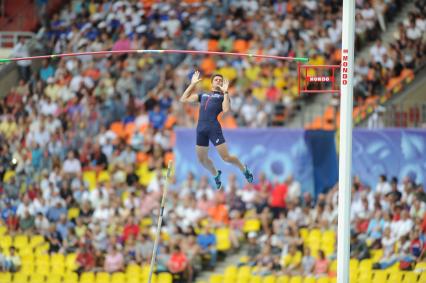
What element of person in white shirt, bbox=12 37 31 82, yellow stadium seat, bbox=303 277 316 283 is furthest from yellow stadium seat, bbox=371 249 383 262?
person in white shirt, bbox=12 37 31 82

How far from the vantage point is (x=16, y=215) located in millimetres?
30234

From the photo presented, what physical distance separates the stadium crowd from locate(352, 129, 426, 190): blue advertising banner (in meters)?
0.33

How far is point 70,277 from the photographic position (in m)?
29.0

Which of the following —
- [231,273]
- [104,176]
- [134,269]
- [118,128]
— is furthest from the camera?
[118,128]

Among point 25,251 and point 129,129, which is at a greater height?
point 129,129

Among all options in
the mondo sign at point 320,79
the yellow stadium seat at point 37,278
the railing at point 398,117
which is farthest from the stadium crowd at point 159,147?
the mondo sign at point 320,79

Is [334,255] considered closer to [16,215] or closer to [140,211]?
[140,211]

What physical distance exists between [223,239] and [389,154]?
376cm

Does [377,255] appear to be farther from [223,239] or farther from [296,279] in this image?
[223,239]

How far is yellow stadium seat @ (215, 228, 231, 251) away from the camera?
28125 millimetres

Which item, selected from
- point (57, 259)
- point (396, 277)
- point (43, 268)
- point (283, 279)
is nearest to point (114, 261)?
point (57, 259)

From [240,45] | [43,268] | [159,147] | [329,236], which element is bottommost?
[43,268]

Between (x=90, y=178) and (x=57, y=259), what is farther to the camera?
(x=90, y=178)

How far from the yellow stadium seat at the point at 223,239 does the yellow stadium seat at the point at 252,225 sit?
40 cm
